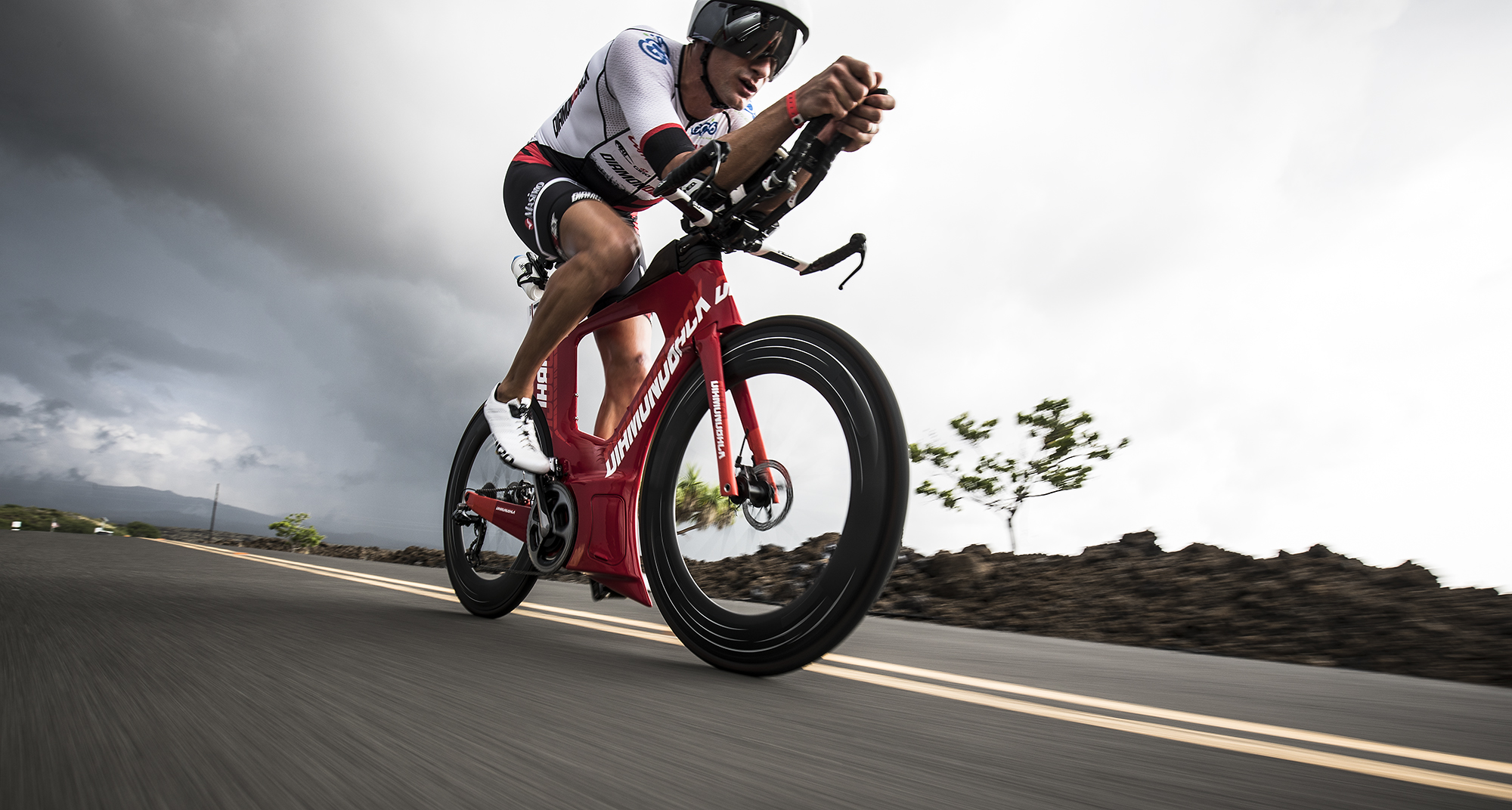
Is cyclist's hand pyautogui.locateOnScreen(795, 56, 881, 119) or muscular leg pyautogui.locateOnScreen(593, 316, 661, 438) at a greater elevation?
cyclist's hand pyautogui.locateOnScreen(795, 56, 881, 119)

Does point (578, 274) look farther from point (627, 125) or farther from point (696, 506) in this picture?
point (696, 506)

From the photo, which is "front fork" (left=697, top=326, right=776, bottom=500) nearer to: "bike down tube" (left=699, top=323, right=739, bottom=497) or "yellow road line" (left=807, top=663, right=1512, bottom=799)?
"bike down tube" (left=699, top=323, right=739, bottom=497)

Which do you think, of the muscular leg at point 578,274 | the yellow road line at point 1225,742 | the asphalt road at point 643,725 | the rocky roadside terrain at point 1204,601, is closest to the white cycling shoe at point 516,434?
the muscular leg at point 578,274

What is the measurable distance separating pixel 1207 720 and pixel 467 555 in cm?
252

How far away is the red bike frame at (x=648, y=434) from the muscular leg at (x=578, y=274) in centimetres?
13

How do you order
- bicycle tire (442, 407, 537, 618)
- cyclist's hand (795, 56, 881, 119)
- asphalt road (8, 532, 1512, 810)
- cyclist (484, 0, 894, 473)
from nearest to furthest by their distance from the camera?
asphalt road (8, 532, 1512, 810) < cyclist's hand (795, 56, 881, 119) < cyclist (484, 0, 894, 473) < bicycle tire (442, 407, 537, 618)

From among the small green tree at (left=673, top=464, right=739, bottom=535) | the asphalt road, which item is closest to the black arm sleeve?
the small green tree at (left=673, top=464, right=739, bottom=535)

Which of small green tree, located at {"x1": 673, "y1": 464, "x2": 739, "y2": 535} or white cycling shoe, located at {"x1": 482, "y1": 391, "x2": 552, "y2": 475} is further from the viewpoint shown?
white cycling shoe, located at {"x1": 482, "y1": 391, "x2": 552, "y2": 475}

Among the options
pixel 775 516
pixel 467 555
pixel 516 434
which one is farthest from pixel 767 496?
pixel 467 555

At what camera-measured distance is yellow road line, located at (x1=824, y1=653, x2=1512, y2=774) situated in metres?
1.18

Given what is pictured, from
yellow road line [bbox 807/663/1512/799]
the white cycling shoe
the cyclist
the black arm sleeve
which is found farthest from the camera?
the white cycling shoe

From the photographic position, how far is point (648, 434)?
2.13 m

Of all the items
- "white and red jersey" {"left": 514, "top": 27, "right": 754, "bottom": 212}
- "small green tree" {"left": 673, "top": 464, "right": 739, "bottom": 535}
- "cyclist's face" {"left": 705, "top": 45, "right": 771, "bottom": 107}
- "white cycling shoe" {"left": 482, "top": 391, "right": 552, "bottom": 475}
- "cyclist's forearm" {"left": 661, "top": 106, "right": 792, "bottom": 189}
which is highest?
"cyclist's face" {"left": 705, "top": 45, "right": 771, "bottom": 107}

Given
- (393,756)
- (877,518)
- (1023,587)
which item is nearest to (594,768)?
(393,756)
